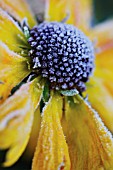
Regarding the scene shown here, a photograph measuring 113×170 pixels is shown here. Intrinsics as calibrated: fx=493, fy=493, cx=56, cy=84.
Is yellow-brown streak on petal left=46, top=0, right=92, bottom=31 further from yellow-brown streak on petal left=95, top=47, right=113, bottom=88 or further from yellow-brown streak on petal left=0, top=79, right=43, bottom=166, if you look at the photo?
yellow-brown streak on petal left=0, top=79, right=43, bottom=166

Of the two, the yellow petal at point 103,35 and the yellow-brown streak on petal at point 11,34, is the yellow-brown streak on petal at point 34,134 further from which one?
the yellow petal at point 103,35

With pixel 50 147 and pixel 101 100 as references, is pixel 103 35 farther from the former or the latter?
pixel 50 147

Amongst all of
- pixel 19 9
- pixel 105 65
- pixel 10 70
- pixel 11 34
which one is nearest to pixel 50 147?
pixel 10 70

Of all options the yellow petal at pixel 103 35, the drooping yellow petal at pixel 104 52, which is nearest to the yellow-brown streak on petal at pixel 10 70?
the drooping yellow petal at pixel 104 52

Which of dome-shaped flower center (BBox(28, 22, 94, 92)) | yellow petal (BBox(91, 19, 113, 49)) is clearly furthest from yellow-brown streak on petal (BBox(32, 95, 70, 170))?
yellow petal (BBox(91, 19, 113, 49))

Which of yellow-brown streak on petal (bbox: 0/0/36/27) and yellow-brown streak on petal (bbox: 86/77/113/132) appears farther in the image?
yellow-brown streak on petal (bbox: 86/77/113/132)

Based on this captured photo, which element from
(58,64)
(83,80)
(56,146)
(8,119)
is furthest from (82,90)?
(8,119)
